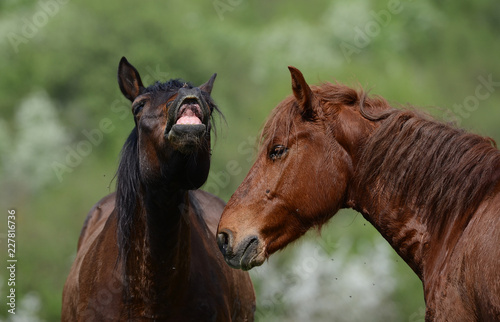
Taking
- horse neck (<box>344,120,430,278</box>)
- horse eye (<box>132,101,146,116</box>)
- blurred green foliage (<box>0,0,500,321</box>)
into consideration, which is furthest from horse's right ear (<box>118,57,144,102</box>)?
blurred green foliage (<box>0,0,500,321</box>)

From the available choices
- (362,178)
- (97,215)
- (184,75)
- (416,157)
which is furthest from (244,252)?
(184,75)

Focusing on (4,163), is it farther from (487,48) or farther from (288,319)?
(487,48)

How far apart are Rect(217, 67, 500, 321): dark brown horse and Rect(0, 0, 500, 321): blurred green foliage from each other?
12888 mm

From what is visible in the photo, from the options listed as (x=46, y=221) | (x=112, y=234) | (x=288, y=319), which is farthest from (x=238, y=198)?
(x=46, y=221)

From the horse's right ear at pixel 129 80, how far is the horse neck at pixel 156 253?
97 cm

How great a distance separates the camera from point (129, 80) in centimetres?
583

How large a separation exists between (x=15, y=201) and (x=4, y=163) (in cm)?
513

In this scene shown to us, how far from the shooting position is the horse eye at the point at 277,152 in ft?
15.6

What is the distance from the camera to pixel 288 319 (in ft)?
59.9

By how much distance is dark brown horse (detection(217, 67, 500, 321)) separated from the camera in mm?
4383

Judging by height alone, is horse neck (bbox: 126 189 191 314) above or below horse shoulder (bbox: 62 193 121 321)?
above

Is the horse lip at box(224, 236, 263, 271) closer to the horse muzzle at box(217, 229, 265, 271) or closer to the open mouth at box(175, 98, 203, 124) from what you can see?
the horse muzzle at box(217, 229, 265, 271)

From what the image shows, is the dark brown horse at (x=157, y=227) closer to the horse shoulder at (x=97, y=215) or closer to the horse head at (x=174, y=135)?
the horse head at (x=174, y=135)

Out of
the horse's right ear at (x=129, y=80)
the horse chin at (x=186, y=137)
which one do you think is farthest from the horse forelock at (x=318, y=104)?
the horse's right ear at (x=129, y=80)
